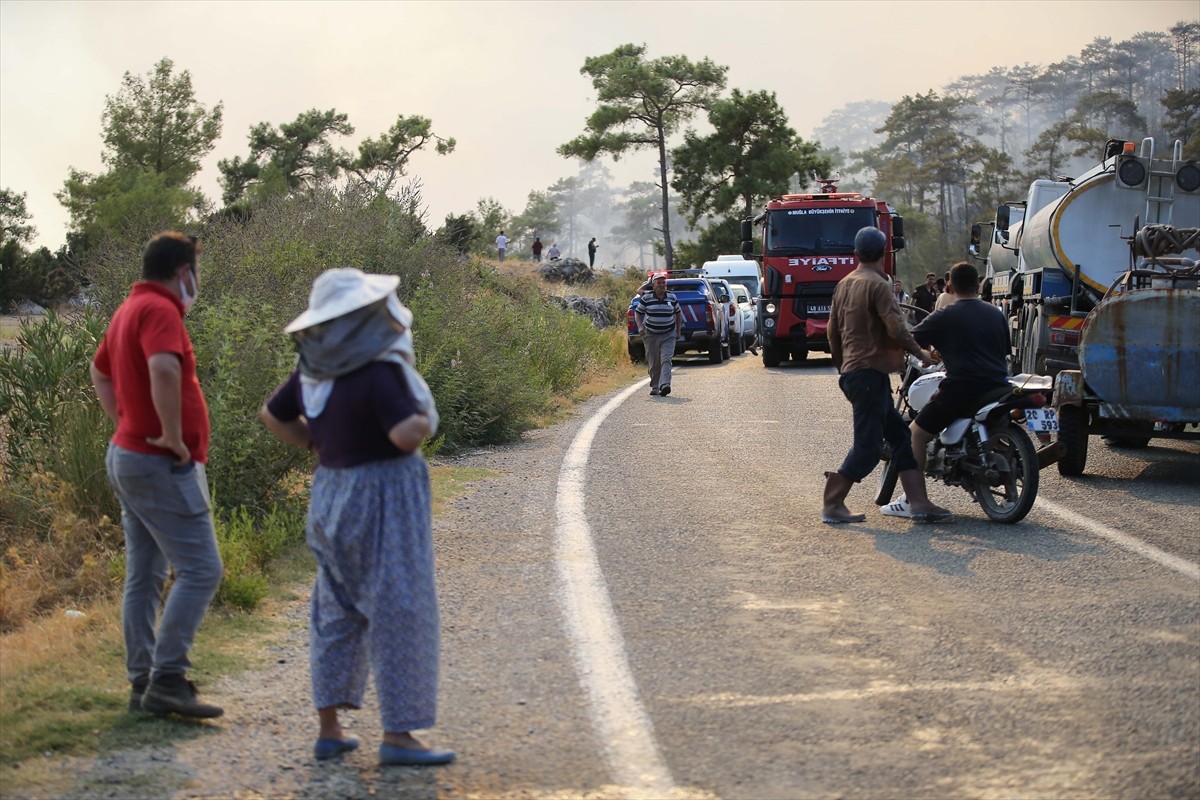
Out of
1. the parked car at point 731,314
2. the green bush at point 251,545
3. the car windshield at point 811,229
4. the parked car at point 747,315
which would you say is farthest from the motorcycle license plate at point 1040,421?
the parked car at point 747,315

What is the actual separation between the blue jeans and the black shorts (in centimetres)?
20

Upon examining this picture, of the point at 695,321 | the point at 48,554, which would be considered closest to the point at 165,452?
the point at 48,554

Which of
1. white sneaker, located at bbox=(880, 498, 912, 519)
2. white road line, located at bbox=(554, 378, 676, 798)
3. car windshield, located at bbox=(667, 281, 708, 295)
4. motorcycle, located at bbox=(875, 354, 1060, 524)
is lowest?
white road line, located at bbox=(554, 378, 676, 798)

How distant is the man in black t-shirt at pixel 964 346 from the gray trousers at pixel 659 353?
1064 cm

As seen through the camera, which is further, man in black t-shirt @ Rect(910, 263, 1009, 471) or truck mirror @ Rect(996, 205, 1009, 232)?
truck mirror @ Rect(996, 205, 1009, 232)

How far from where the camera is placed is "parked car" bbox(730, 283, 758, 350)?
1384 inches

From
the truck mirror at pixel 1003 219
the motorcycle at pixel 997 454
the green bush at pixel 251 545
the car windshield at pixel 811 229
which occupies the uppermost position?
the car windshield at pixel 811 229

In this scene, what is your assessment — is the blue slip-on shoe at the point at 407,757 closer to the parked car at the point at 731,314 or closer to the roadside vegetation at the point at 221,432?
the roadside vegetation at the point at 221,432

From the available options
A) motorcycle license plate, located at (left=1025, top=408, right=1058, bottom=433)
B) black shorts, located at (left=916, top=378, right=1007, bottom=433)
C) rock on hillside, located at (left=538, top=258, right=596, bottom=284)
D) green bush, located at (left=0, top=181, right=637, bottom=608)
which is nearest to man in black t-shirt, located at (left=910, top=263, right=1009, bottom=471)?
black shorts, located at (left=916, top=378, right=1007, bottom=433)

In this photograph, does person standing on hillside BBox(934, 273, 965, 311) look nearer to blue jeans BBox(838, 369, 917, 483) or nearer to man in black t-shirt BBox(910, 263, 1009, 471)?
man in black t-shirt BBox(910, 263, 1009, 471)

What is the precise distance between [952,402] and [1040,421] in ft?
1.91

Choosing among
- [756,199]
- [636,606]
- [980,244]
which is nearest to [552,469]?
[636,606]

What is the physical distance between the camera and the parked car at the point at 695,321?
28172mm

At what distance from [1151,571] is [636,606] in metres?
2.76
